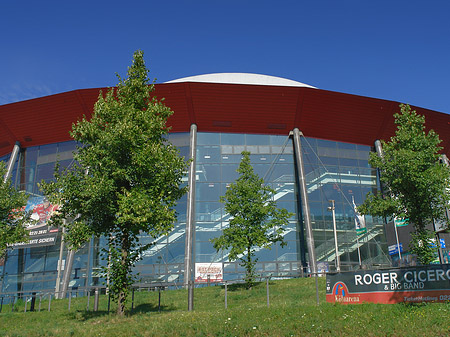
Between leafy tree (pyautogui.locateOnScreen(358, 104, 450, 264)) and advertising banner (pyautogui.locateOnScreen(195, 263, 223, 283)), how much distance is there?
46.8 ft

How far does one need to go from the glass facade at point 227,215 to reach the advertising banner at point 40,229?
144 cm

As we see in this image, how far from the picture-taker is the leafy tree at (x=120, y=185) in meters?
15.5

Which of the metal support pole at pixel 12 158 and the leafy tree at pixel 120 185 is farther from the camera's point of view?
the metal support pole at pixel 12 158

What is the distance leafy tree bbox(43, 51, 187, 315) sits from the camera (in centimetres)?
1545

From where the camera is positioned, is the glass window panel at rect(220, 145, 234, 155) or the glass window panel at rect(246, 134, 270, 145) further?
the glass window panel at rect(246, 134, 270, 145)

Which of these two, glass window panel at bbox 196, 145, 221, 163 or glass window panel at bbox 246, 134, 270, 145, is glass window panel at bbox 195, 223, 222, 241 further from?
glass window panel at bbox 246, 134, 270, 145

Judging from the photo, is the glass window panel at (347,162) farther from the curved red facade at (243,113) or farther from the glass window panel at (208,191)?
the glass window panel at (208,191)

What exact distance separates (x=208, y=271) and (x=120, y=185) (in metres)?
17.3

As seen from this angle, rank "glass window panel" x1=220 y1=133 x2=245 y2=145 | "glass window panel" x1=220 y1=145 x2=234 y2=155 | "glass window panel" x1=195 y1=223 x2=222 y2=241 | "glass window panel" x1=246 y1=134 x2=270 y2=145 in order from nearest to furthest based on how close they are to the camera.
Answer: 1. "glass window panel" x1=195 y1=223 x2=222 y2=241
2. "glass window panel" x1=220 y1=145 x2=234 y2=155
3. "glass window panel" x1=220 y1=133 x2=245 y2=145
4. "glass window panel" x1=246 y1=134 x2=270 y2=145

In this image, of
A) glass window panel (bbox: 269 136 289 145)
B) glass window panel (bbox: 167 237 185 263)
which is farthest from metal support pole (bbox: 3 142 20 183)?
glass window panel (bbox: 269 136 289 145)

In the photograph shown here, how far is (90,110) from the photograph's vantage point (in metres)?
34.3

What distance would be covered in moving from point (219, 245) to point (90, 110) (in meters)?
17.3

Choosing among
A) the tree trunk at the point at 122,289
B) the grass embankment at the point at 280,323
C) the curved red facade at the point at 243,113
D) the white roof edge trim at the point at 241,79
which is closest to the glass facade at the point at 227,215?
the curved red facade at the point at 243,113

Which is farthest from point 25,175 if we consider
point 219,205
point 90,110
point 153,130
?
point 153,130
